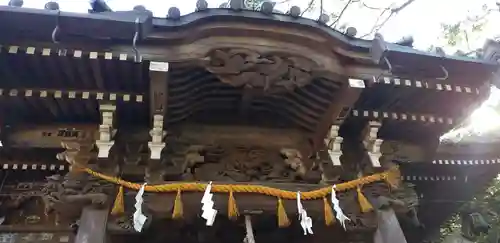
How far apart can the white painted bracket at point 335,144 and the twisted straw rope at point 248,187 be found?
285 mm

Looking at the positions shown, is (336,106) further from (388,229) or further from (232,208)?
(232,208)

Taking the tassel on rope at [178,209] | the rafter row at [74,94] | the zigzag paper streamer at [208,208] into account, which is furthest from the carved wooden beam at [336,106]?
the rafter row at [74,94]

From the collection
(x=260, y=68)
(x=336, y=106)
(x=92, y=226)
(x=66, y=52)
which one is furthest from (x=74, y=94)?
(x=336, y=106)

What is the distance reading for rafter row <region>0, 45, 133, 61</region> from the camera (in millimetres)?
4305

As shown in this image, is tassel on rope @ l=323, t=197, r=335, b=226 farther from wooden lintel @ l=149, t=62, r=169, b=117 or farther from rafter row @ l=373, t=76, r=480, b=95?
wooden lintel @ l=149, t=62, r=169, b=117

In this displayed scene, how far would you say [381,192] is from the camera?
5152 millimetres

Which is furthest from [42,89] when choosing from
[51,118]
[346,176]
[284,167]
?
[346,176]

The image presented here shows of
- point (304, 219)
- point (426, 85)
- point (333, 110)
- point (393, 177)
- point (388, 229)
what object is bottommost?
point (388, 229)

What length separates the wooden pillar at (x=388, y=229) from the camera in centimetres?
481

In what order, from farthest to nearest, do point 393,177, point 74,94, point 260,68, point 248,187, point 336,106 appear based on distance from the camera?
point 393,177, point 336,106, point 260,68, point 248,187, point 74,94

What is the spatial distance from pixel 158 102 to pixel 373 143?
2478 millimetres

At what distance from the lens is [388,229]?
15.9 ft

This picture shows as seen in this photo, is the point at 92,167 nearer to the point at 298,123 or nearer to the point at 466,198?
the point at 298,123

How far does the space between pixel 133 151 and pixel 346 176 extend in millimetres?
2488
